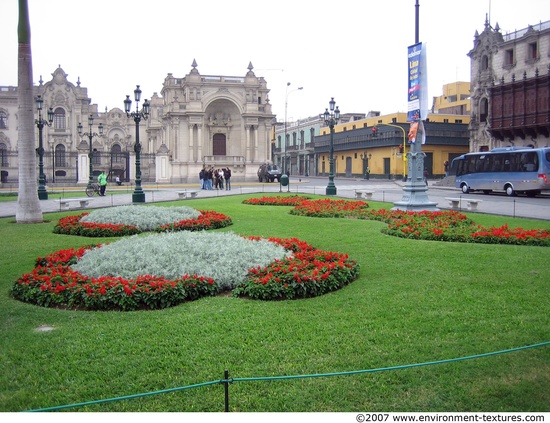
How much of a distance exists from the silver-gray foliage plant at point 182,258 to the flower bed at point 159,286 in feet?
0.72

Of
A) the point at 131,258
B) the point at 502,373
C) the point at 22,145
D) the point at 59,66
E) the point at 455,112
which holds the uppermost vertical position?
the point at 59,66

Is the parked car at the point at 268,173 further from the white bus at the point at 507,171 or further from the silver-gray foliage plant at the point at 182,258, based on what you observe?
the silver-gray foliage plant at the point at 182,258

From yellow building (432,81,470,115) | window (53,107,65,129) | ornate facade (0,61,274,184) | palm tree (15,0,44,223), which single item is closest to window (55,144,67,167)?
ornate facade (0,61,274,184)

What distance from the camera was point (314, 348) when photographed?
5.61 metres

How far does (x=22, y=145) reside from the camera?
1569 cm

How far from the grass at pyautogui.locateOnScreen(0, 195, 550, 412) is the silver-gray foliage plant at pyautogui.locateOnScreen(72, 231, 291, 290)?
0.90 m

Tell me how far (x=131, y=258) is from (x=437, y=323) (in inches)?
187

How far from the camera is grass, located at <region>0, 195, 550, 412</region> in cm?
455

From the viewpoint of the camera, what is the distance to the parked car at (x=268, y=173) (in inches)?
2100

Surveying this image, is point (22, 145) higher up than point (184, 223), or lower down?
higher up

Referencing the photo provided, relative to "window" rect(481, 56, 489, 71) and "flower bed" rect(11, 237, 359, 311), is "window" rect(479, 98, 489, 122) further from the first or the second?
"flower bed" rect(11, 237, 359, 311)

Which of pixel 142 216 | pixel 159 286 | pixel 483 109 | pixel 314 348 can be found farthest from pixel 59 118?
pixel 314 348

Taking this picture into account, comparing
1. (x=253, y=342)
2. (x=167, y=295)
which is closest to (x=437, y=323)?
(x=253, y=342)

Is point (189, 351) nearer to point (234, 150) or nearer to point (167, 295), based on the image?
point (167, 295)
